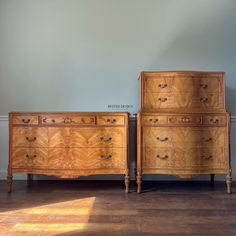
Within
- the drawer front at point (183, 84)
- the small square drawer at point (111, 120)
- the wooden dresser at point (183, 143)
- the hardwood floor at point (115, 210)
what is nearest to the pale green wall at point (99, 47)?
the drawer front at point (183, 84)

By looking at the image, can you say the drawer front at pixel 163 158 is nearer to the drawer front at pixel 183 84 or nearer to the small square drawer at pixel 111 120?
the small square drawer at pixel 111 120

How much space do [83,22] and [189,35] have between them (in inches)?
56.7

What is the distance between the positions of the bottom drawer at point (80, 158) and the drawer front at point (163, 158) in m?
0.25

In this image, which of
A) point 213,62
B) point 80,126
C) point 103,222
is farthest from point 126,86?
point 103,222

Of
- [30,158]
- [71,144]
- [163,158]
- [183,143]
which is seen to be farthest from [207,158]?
[30,158]

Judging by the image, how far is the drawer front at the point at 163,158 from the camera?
2.90m

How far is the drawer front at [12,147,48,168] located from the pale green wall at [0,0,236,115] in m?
0.82

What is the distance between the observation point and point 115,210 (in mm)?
2307

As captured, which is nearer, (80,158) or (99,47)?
(80,158)

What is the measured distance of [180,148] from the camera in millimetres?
2902

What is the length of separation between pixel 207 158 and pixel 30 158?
1.92m

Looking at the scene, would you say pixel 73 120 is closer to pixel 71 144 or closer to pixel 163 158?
pixel 71 144

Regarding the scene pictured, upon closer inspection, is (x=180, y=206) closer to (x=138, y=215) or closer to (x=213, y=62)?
(x=138, y=215)

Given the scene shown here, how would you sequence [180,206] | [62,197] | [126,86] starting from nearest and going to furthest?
[180,206], [62,197], [126,86]
